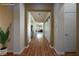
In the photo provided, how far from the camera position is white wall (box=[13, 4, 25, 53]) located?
8.58ft

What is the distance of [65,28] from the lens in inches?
107

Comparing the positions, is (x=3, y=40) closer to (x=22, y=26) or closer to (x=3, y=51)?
(x=3, y=51)

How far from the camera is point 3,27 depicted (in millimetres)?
2469

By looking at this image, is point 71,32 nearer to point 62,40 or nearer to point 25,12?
point 62,40

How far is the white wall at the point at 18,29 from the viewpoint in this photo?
8.58 ft

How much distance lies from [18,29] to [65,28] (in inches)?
35.3

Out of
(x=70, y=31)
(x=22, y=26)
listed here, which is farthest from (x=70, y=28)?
(x=22, y=26)

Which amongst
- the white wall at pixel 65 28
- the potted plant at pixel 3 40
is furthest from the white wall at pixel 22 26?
the white wall at pixel 65 28

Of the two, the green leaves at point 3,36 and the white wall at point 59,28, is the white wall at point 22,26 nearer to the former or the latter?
the green leaves at point 3,36

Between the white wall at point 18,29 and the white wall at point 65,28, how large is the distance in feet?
2.16

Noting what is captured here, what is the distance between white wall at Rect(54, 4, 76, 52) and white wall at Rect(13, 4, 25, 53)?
0.66 m

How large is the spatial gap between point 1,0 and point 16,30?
106 cm

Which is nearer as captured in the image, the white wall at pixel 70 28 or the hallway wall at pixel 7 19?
the hallway wall at pixel 7 19

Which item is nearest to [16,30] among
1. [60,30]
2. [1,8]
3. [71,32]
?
[1,8]
